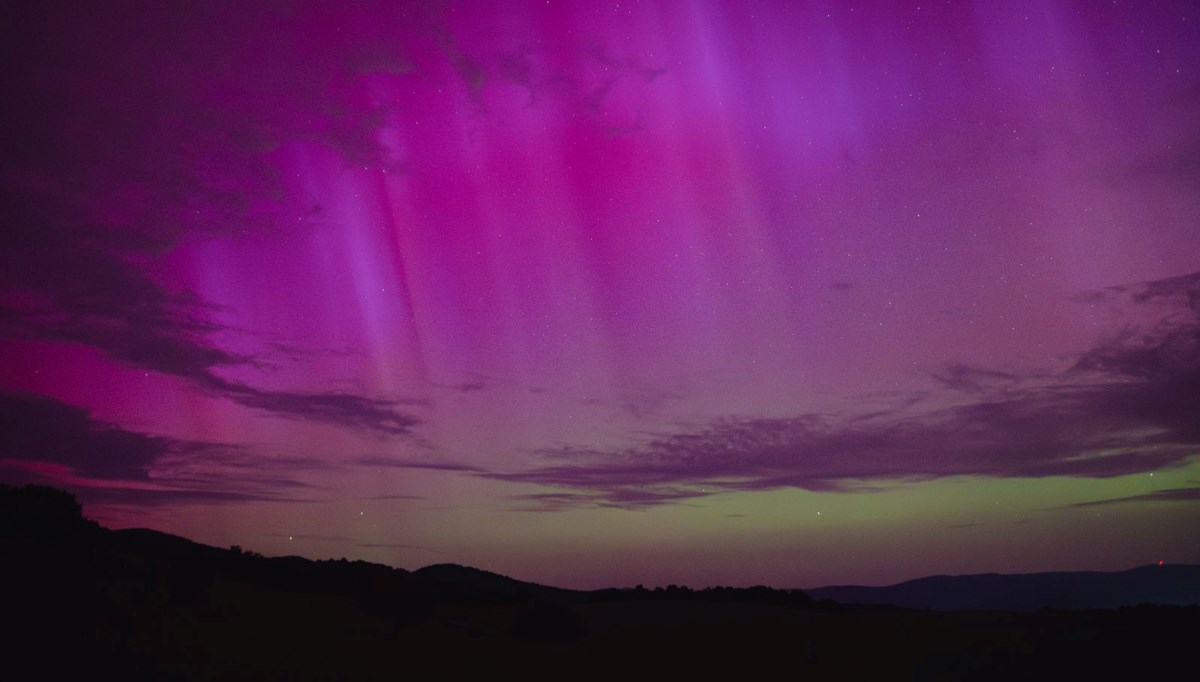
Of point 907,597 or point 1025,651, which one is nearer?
point 1025,651

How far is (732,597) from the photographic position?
2964 cm

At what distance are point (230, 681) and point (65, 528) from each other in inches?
468

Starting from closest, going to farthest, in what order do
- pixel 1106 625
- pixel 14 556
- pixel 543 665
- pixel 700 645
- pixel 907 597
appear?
1. pixel 14 556
2. pixel 543 665
3. pixel 700 645
4. pixel 1106 625
5. pixel 907 597

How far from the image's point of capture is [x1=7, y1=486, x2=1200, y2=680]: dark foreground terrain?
11297 mm

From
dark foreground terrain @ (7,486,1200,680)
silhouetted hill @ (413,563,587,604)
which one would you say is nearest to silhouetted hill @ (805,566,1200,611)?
silhouetted hill @ (413,563,587,604)

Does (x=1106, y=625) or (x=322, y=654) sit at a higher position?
(x=322, y=654)

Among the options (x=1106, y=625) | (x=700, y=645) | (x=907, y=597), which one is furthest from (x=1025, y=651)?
(x=907, y=597)

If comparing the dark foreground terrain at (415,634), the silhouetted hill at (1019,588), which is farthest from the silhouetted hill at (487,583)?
the silhouetted hill at (1019,588)

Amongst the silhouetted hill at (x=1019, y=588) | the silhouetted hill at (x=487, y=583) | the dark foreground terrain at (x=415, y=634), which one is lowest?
the silhouetted hill at (x=1019, y=588)

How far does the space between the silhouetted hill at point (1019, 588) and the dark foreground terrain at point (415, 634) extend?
2211 inches

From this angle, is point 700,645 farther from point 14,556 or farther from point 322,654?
point 14,556

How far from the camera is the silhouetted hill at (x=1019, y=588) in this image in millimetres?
73875

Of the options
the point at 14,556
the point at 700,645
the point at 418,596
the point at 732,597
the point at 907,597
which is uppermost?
the point at 14,556

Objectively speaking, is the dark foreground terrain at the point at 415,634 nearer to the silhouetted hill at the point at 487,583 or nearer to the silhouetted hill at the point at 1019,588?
the silhouetted hill at the point at 487,583
